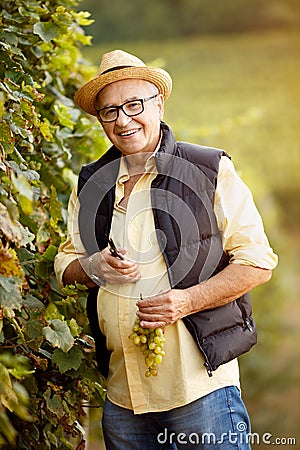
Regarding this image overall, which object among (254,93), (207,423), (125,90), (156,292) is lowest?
(207,423)

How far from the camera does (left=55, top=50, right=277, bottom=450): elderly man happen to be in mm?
1562

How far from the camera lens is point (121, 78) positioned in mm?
1629

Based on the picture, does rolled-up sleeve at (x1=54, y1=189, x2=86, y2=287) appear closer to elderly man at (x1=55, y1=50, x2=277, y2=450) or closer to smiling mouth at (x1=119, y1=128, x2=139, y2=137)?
elderly man at (x1=55, y1=50, x2=277, y2=450)

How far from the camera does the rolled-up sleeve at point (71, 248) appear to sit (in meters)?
1.70

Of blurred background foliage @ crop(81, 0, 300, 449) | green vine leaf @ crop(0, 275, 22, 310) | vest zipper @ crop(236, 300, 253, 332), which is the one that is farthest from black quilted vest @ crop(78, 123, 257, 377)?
blurred background foliage @ crop(81, 0, 300, 449)

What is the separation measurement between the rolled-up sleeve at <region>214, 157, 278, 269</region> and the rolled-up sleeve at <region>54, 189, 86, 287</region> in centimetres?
31

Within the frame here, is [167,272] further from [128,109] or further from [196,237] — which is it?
[128,109]

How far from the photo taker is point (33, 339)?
5.24 feet

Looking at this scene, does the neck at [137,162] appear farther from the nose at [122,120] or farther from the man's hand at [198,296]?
the man's hand at [198,296]

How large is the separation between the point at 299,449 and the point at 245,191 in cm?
369

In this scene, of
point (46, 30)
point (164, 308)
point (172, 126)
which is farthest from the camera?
point (172, 126)

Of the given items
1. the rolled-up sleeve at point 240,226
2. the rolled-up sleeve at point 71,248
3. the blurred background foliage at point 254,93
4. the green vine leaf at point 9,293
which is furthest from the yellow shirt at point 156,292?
the blurred background foliage at point 254,93

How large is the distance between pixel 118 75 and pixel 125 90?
33mm

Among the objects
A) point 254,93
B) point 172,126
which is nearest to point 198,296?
point 172,126
